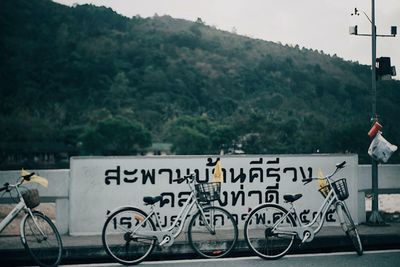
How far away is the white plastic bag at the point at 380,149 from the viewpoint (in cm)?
798

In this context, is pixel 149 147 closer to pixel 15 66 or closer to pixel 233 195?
pixel 15 66

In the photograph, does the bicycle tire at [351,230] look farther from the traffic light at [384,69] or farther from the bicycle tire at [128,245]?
the traffic light at [384,69]

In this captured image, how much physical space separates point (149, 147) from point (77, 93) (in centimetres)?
4414

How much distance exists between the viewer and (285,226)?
6.55 m

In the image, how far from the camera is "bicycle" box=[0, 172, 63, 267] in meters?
5.89

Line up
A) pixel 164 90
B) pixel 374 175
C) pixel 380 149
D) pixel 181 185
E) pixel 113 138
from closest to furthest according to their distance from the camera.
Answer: pixel 181 185 < pixel 380 149 < pixel 374 175 < pixel 113 138 < pixel 164 90

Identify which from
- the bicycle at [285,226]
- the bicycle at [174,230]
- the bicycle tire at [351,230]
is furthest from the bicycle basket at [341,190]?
the bicycle at [174,230]

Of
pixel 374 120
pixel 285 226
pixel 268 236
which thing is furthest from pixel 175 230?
pixel 374 120

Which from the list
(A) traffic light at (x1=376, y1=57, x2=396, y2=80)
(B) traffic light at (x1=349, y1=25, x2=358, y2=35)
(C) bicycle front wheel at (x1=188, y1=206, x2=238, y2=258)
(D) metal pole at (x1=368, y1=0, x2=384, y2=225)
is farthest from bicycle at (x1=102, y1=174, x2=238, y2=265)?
(B) traffic light at (x1=349, y1=25, x2=358, y2=35)

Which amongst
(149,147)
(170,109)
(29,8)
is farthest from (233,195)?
(29,8)

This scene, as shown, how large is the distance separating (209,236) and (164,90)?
143m

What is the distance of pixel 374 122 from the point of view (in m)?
8.48

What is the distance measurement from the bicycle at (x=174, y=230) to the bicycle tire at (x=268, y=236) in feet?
0.99

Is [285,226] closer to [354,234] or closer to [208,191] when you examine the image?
[354,234]
